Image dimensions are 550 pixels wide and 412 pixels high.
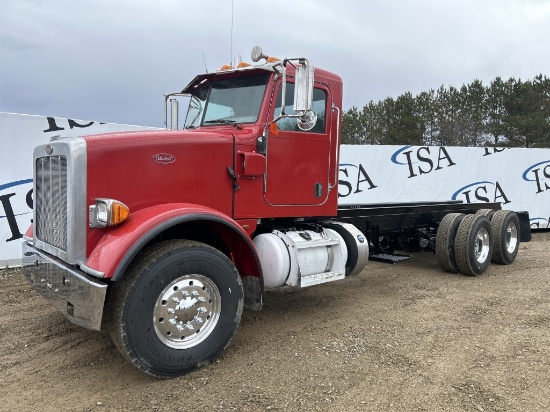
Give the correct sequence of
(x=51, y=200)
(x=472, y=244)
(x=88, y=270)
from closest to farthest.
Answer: (x=88, y=270) → (x=51, y=200) → (x=472, y=244)

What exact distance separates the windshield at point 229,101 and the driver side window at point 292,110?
23 centimetres

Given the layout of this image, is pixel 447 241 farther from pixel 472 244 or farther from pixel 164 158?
pixel 164 158

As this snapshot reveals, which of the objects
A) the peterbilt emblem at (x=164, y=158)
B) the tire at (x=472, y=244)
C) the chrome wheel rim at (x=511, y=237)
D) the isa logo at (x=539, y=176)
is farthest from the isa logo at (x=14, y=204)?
the isa logo at (x=539, y=176)

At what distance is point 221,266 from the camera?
12.1 feet

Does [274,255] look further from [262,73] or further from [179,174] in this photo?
[262,73]

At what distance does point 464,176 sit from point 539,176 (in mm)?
2079

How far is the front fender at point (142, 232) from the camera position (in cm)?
320

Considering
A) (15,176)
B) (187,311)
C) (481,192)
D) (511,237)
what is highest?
(15,176)

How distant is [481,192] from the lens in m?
12.1

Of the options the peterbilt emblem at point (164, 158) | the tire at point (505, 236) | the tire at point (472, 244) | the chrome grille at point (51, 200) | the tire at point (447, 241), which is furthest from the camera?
the tire at point (505, 236)

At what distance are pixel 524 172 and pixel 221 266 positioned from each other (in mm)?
11149

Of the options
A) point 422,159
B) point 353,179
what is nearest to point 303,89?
point 353,179

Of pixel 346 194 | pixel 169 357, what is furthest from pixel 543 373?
pixel 346 194

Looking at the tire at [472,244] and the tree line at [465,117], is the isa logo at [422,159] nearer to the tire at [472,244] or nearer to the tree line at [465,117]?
the tire at [472,244]
